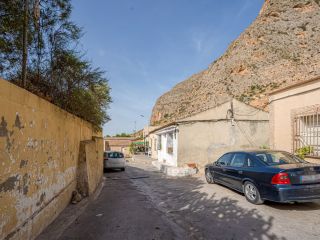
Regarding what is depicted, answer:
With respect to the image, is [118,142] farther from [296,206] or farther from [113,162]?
[296,206]

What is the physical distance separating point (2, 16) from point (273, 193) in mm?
7615

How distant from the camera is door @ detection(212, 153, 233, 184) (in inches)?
342

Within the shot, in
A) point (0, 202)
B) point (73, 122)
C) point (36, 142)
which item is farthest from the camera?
point (73, 122)

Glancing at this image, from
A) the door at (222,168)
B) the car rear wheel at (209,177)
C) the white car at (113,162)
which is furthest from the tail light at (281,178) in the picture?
the white car at (113,162)

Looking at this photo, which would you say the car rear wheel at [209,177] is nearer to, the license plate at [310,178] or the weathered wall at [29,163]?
the license plate at [310,178]

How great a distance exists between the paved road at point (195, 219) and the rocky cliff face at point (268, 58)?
24981 millimetres

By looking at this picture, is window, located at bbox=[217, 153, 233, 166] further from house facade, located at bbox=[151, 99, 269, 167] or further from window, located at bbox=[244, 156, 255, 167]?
house facade, located at bbox=[151, 99, 269, 167]

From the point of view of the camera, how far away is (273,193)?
5992 millimetres

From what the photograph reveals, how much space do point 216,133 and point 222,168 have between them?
7.29m

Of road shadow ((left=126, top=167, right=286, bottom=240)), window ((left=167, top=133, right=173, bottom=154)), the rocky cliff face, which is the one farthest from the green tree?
the rocky cliff face

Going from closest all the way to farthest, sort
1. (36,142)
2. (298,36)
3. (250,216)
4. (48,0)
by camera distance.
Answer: (36,142) < (250,216) < (48,0) < (298,36)

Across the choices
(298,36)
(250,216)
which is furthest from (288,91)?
(298,36)

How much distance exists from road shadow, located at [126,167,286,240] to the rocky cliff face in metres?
24.6

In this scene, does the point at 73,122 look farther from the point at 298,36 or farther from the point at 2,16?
the point at 298,36
